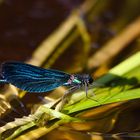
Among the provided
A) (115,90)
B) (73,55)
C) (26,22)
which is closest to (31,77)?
(115,90)

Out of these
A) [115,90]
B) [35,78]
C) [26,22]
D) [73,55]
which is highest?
[26,22]

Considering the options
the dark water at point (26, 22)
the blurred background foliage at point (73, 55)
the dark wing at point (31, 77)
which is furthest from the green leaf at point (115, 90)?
the dark water at point (26, 22)

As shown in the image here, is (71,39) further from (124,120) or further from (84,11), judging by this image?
(124,120)

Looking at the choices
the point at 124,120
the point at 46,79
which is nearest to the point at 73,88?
the point at 46,79

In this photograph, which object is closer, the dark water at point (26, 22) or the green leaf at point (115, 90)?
the green leaf at point (115, 90)

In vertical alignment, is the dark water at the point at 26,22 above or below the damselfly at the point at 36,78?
above

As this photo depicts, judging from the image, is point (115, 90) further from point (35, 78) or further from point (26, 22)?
point (26, 22)

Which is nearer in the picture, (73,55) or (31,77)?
(31,77)

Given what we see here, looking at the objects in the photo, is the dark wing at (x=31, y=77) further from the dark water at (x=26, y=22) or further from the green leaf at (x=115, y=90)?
the dark water at (x=26, y=22)

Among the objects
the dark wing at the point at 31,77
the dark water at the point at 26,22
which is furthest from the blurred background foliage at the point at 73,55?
the dark wing at the point at 31,77
